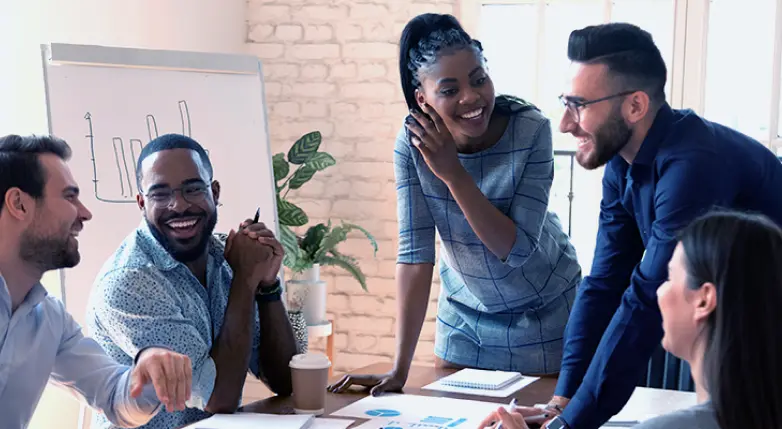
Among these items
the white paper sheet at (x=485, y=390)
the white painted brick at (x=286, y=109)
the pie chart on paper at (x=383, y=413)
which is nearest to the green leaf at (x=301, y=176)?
the white painted brick at (x=286, y=109)

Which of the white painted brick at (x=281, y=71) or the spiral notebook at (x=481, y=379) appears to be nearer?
the spiral notebook at (x=481, y=379)

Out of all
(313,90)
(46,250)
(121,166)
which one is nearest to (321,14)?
(313,90)

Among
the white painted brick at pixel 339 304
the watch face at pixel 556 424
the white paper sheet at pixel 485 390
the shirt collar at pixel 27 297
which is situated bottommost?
the white painted brick at pixel 339 304

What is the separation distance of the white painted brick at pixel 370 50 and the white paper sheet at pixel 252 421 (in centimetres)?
254

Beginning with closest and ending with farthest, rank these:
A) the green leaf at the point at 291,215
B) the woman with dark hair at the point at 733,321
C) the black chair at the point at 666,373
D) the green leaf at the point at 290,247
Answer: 1. the woman with dark hair at the point at 733,321
2. the black chair at the point at 666,373
3. the green leaf at the point at 290,247
4. the green leaf at the point at 291,215

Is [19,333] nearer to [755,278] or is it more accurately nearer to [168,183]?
[168,183]

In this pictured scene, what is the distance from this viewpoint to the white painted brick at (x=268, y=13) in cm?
413

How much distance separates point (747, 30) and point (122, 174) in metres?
2.53

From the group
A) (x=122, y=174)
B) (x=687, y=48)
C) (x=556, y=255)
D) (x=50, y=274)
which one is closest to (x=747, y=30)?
(x=687, y=48)

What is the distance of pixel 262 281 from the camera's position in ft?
6.72

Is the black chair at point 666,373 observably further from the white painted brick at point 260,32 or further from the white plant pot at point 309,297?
the white painted brick at point 260,32

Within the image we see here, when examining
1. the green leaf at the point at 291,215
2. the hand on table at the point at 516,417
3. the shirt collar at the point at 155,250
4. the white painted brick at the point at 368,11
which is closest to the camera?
the hand on table at the point at 516,417

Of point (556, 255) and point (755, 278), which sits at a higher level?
point (755, 278)

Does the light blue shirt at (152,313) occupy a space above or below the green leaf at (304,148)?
below
